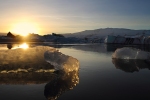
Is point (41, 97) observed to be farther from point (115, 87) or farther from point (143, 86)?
point (143, 86)

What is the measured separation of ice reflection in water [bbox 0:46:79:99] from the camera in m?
7.46

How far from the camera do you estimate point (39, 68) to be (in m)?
9.64

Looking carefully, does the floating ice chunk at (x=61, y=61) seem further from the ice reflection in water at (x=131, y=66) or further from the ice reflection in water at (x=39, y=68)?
the ice reflection in water at (x=131, y=66)

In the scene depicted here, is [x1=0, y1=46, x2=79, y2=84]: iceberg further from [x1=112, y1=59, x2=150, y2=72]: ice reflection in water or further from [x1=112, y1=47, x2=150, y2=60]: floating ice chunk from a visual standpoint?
[x1=112, y1=47, x2=150, y2=60]: floating ice chunk

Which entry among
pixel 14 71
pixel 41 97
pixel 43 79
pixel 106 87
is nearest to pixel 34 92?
pixel 41 97

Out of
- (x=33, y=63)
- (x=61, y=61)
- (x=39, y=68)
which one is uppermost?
(x=61, y=61)

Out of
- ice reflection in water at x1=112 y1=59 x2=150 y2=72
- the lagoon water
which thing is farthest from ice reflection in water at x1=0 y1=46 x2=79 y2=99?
ice reflection in water at x1=112 y1=59 x2=150 y2=72

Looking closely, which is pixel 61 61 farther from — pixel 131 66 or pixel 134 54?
pixel 134 54

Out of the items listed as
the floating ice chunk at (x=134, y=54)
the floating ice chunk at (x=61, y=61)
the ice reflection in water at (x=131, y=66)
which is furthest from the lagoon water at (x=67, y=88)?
the floating ice chunk at (x=134, y=54)

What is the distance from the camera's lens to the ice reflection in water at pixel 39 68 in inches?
294

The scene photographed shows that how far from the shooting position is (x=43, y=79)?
776 centimetres

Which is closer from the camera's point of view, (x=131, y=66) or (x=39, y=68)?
(x=39, y=68)

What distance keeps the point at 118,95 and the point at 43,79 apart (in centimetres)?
327

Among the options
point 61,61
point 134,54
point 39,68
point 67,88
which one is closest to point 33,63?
point 39,68
